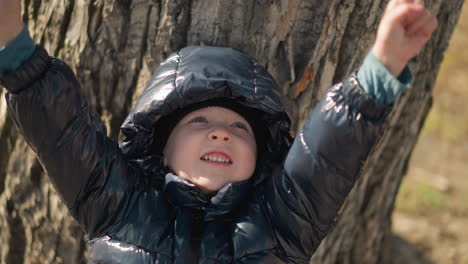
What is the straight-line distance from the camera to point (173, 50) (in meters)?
2.65

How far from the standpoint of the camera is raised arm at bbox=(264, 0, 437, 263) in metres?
2.02

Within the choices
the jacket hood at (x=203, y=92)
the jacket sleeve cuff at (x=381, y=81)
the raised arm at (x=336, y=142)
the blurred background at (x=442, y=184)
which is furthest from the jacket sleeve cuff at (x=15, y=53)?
the blurred background at (x=442, y=184)

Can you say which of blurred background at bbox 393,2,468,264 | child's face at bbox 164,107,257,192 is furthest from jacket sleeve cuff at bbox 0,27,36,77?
blurred background at bbox 393,2,468,264

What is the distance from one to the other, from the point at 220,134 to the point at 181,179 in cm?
19

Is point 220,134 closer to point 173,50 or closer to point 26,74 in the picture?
point 173,50

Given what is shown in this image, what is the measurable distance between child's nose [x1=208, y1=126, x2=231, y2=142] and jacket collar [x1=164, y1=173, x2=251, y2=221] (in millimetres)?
151

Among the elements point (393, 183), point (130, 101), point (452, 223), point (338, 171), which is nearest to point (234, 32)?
point (130, 101)

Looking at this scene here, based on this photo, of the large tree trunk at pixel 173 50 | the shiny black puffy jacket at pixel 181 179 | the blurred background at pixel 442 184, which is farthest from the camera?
the blurred background at pixel 442 184

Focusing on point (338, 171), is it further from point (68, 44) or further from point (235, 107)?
point (68, 44)

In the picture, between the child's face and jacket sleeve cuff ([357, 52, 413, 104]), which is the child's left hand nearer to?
jacket sleeve cuff ([357, 52, 413, 104])

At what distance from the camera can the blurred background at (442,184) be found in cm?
423

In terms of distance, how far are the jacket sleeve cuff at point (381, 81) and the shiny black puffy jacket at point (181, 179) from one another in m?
0.03

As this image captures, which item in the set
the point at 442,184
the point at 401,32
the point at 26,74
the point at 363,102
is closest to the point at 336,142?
the point at 363,102

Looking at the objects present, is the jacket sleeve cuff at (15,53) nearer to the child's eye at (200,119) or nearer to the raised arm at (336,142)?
the child's eye at (200,119)
